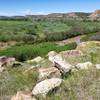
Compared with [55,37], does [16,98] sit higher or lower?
higher

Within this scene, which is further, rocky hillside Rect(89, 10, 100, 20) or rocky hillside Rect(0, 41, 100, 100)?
rocky hillside Rect(89, 10, 100, 20)

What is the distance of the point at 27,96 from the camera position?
6375mm

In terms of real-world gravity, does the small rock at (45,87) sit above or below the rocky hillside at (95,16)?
above

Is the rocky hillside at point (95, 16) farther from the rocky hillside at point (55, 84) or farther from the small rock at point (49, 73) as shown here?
the small rock at point (49, 73)

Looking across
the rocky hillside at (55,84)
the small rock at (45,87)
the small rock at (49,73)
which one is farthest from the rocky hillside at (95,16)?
the small rock at (45,87)

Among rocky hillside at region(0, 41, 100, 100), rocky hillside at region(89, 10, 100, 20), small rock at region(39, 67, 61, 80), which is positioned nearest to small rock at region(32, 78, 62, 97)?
rocky hillside at region(0, 41, 100, 100)

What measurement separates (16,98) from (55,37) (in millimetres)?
49754

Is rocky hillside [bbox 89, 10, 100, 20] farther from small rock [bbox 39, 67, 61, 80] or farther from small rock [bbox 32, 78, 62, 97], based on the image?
small rock [bbox 32, 78, 62, 97]

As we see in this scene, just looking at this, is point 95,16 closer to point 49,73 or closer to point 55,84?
point 49,73

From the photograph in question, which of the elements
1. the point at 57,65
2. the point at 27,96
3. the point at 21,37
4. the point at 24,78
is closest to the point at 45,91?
the point at 27,96

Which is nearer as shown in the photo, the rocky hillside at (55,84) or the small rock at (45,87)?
the rocky hillside at (55,84)

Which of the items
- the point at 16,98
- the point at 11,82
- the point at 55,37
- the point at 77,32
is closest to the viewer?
the point at 16,98

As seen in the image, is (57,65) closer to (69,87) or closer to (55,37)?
(69,87)

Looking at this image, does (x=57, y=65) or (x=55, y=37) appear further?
(x=55, y=37)
